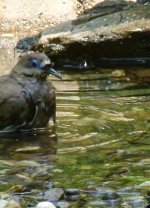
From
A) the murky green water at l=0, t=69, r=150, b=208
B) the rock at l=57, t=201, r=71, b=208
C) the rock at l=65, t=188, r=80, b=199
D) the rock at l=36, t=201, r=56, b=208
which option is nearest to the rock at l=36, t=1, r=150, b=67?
the murky green water at l=0, t=69, r=150, b=208

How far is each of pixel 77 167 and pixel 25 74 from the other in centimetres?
174

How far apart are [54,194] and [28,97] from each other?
217 centimetres

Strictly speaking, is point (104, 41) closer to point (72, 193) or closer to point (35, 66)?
point (35, 66)

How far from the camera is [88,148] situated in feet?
21.4

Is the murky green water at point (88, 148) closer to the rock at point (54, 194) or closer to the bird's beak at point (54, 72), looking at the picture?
the rock at point (54, 194)

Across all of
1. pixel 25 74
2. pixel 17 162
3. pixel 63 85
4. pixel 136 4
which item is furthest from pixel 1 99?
pixel 136 4

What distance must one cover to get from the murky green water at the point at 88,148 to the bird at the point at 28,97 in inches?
4.9

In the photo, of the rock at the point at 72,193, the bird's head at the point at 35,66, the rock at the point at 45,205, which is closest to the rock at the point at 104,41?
the bird's head at the point at 35,66

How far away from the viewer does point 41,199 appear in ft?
16.9

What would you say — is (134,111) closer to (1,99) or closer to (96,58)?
(1,99)

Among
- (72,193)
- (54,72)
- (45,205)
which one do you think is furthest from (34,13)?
(45,205)

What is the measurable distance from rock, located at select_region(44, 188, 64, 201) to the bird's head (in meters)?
2.26

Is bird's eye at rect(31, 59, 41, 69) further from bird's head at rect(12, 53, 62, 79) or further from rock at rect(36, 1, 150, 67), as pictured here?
rock at rect(36, 1, 150, 67)

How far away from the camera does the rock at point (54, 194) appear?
16.8 feet
